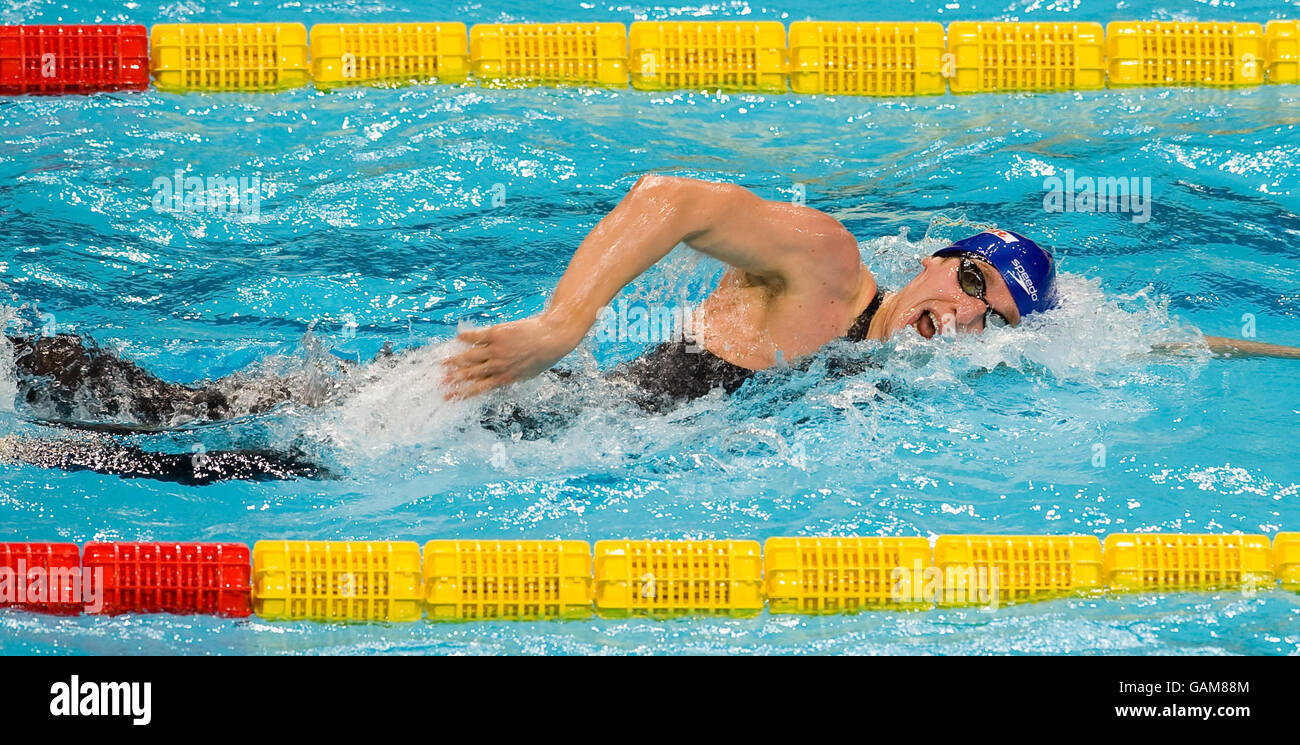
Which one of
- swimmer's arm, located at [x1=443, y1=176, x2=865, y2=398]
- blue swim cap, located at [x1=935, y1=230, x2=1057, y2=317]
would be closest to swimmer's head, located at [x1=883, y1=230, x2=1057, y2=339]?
blue swim cap, located at [x1=935, y1=230, x2=1057, y2=317]

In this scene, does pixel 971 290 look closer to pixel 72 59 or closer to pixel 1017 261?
pixel 1017 261

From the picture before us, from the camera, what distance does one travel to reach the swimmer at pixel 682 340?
10.6 ft

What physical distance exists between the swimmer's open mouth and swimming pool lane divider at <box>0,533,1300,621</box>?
73 centimetres

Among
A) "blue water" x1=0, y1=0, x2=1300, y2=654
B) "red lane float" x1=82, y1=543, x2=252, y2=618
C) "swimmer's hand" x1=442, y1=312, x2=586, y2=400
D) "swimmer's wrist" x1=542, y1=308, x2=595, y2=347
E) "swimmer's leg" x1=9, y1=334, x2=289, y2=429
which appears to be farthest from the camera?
"swimmer's leg" x1=9, y1=334, x2=289, y2=429

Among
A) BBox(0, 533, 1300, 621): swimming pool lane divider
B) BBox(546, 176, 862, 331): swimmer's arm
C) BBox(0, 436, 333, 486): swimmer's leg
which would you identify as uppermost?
BBox(546, 176, 862, 331): swimmer's arm

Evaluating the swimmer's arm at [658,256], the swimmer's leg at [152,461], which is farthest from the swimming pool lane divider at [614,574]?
the swimmer's arm at [658,256]

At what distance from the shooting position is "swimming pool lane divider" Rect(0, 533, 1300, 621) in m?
3.28

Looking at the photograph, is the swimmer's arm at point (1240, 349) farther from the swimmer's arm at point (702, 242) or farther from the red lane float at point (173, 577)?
the red lane float at point (173, 577)

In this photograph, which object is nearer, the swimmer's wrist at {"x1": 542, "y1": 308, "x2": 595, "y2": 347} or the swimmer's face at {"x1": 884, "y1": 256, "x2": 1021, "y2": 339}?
the swimmer's wrist at {"x1": 542, "y1": 308, "x2": 595, "y2": 347}

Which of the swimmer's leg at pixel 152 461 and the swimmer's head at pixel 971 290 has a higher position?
the swimmer's head at pixel 971 290

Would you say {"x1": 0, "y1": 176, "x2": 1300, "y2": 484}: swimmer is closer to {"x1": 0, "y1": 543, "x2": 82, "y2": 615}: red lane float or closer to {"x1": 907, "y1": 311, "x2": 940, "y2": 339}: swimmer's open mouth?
{"x1": 907, "y1": 311, "x2": 940, "y2": 339}: swimmer's open mouth

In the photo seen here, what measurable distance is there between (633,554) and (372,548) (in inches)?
24.5

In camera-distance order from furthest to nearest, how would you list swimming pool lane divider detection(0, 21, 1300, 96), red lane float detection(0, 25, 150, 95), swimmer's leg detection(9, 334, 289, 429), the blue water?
swimming pool lane divider detection(0, 21, 1300, 96) < red lane float detection(0, 25, 150, 95) < swimmer's leg detection(9, 334, 289, 429) < the blue water
